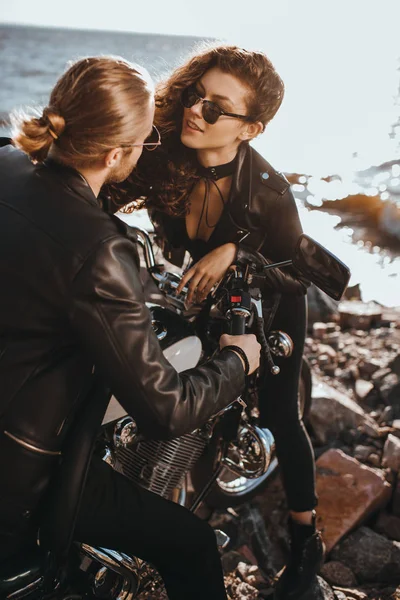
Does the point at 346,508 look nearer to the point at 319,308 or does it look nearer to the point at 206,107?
the point at 206,107

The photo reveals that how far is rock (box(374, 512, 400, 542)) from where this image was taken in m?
3.17

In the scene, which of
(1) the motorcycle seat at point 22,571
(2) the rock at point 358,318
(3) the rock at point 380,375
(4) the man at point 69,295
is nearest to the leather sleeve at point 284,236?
(4) the man at point 69,295

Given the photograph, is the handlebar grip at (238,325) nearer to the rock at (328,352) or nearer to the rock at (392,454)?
the rock at (392,454)

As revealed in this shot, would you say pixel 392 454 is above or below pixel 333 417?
above

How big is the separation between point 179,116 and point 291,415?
1434mm

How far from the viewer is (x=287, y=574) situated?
9.09 ft

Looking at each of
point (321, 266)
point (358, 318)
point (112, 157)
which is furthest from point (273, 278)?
point (358, 318)

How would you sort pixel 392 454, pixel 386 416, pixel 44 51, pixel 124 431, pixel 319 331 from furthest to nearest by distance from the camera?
1. pixel 44 51
2. pixel 319 331
3. pixel 386 416
4. pixel 392 454
5. pixel 124 431

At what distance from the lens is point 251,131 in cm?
260

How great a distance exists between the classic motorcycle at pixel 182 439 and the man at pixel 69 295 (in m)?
0.20

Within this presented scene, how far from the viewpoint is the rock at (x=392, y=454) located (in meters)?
3.50

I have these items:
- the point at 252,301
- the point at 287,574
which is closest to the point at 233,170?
the point at 252,301

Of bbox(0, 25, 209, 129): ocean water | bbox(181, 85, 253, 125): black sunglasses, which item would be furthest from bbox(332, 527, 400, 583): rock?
bbox(0, 25, 209, 129): ocean water

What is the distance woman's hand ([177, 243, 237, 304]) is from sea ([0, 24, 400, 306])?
0.76 m
